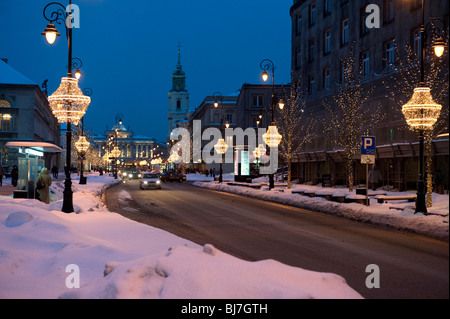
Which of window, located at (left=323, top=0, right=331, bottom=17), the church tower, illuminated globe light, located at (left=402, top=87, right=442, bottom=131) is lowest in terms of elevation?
illuminated globe light, located at (left=402, top=87, right=442, bottom=131)

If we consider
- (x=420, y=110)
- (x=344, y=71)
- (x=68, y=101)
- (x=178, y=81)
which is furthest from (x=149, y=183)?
(x=178, y=81)

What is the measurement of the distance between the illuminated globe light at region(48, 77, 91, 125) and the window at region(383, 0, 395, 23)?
74.8 feet

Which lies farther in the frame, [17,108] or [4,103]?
[17,108]

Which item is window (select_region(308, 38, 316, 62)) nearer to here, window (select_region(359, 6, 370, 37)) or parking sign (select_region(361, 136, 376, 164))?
window (select_region(359, 6, 370, 37))

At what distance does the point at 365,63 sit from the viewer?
116 ft

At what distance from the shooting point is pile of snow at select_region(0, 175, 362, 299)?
13.3 feet

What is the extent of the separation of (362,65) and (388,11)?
4.43m

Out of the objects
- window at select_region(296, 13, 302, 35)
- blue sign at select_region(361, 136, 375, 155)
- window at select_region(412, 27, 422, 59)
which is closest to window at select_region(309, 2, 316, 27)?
window at select_region(296, 13, 302, 35)

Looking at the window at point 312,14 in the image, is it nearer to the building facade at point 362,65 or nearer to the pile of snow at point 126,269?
the building facade at point 362,65

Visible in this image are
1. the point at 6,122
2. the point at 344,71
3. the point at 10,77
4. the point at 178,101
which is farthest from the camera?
the point at 178,101

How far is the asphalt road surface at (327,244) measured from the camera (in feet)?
18.4

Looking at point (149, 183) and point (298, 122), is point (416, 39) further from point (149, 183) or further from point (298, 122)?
point (149, 183)
